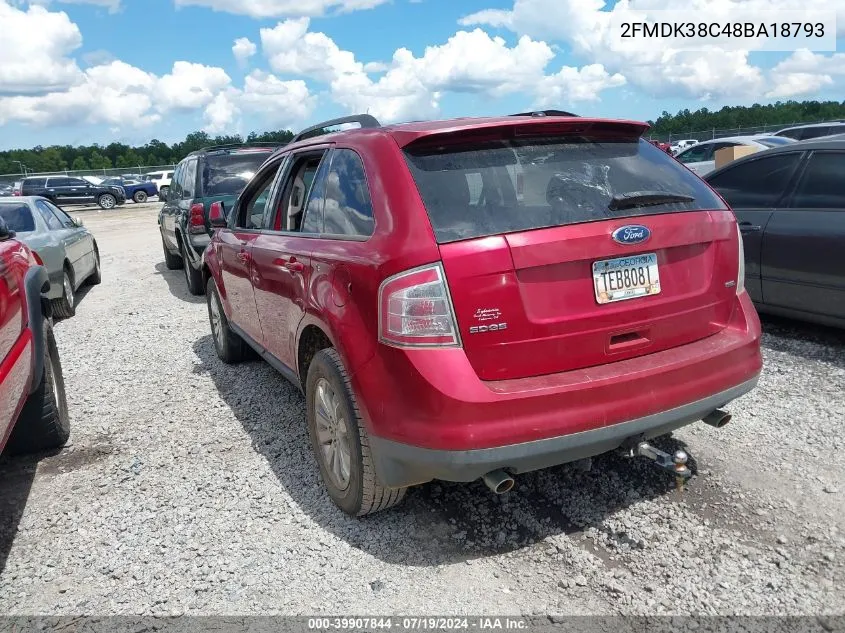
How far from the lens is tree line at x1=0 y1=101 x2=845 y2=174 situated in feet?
211

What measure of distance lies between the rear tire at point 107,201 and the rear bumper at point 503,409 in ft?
121

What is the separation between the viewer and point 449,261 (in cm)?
261

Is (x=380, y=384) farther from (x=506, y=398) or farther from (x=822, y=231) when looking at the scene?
(x=822, y=231)

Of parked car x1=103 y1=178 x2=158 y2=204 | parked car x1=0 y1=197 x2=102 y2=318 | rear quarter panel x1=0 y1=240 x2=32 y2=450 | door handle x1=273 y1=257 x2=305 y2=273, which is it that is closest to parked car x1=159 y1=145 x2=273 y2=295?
parked car x1=0 y1=197 x2=102 y2=318

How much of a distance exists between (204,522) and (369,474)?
3.19ft

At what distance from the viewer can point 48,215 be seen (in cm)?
922

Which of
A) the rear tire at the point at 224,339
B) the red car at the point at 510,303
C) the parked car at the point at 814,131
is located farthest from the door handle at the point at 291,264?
the parked car at the point at 814,131

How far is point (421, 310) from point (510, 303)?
0.34m

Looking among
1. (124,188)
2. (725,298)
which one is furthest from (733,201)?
(124,188)

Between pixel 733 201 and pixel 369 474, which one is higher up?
pixel 733 201

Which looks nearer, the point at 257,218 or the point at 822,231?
the point at 257,218

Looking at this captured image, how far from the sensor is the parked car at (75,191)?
3459 centimetres

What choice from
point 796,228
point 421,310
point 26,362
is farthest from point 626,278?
point 796,228

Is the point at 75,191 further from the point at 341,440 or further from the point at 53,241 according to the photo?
the point at 341,440
